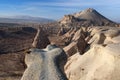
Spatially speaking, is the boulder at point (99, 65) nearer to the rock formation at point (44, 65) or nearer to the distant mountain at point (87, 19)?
the rock formation at point (44, 65)

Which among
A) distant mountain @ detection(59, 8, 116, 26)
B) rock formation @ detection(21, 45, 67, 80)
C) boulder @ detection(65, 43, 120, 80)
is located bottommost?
distant mountain @ detection(59, 8, 116, 26)

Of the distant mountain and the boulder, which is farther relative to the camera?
the distant mountain

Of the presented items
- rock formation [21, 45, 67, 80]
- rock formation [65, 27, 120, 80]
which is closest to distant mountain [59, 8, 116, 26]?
rock formation [65, 27, 120, 80]

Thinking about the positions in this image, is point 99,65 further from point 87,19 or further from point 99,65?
point 87,19

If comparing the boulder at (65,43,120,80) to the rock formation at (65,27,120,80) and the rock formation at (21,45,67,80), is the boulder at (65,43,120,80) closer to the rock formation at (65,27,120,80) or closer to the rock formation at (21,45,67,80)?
the rock formation at (65,27,120,80)

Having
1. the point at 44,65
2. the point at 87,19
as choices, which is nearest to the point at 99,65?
the point at 44,65

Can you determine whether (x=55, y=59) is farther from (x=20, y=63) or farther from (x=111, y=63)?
(x=20, y=63)
